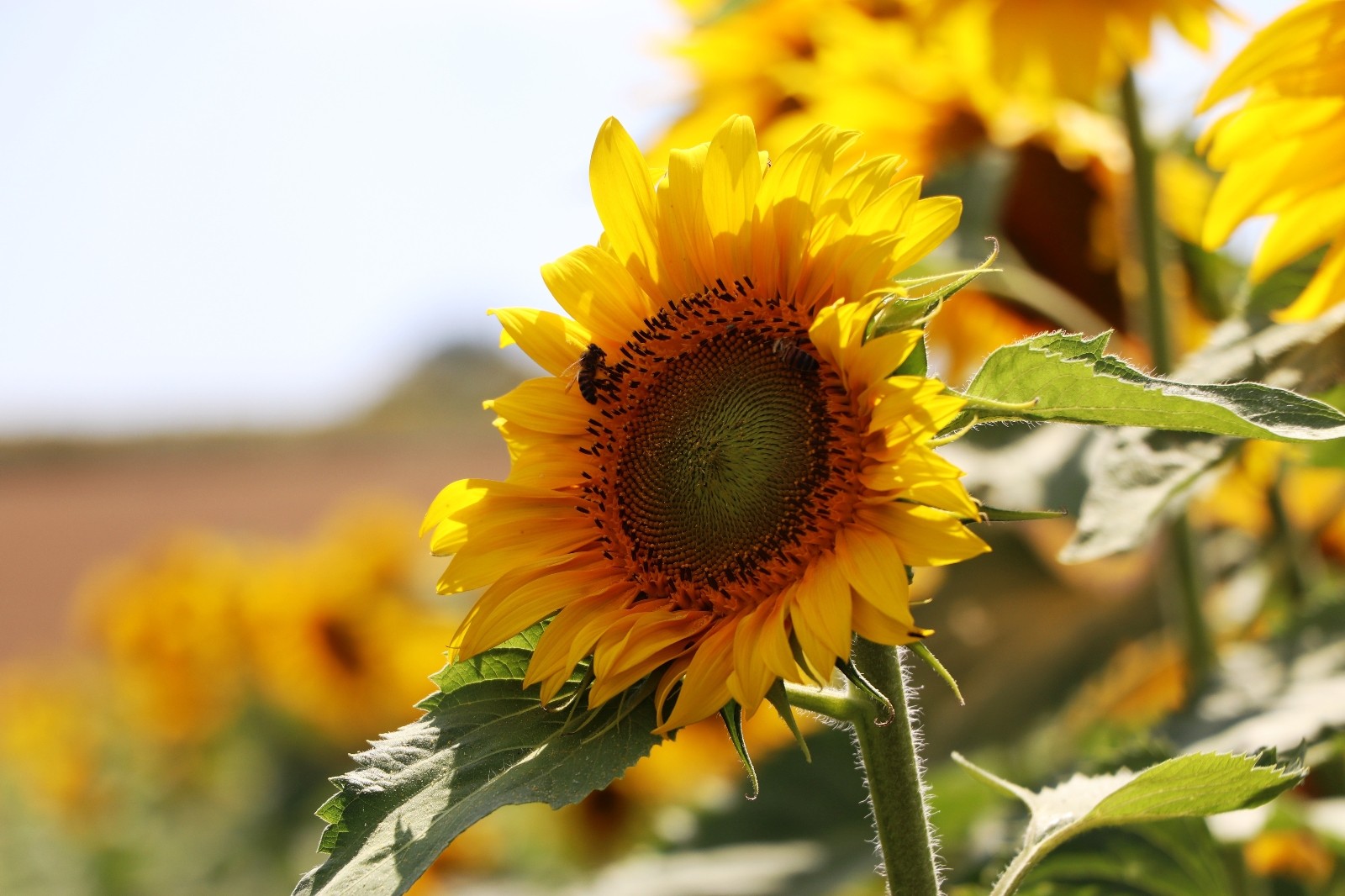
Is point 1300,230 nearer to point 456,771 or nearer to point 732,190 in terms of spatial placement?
point 732,190

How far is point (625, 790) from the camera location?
2896 millimetres

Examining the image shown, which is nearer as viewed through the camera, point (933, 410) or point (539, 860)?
point (933, 410)

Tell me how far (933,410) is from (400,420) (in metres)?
20.4

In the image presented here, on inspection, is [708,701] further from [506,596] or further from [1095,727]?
[1095,727]

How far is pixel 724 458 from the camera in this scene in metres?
0.84

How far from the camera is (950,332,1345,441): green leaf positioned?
0.64m

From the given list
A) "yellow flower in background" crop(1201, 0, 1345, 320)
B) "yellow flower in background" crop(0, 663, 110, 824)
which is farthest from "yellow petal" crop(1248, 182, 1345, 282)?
"yellow flower in background" crop(0, 663, 110, 824)

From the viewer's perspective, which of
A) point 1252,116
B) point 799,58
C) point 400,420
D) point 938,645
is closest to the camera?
point 1252,116

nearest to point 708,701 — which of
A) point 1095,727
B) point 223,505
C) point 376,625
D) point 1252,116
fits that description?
point 1252,116

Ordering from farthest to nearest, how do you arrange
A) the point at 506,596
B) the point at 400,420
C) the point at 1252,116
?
the point at 400,420 < the point at 1252,116 < the point at 506,596

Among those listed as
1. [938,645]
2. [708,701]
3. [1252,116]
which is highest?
[1252,116]

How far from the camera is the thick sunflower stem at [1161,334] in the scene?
1348 millimetres

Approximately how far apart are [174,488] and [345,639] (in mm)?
8403

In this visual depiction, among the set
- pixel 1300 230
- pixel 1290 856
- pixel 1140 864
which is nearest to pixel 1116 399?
pixel 1300 230
